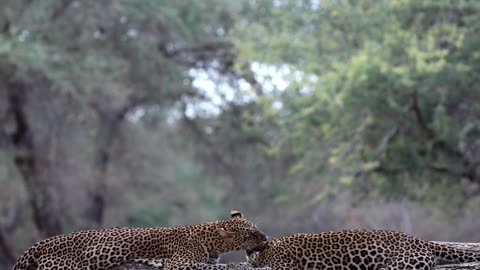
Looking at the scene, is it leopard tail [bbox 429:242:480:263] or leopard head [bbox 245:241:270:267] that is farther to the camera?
leopard head [bbox 245:241:270:267]

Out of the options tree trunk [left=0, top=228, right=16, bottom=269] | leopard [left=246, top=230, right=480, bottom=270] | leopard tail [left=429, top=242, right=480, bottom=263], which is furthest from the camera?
tree trunk [left=0, top=228, right=16, bottom=269]

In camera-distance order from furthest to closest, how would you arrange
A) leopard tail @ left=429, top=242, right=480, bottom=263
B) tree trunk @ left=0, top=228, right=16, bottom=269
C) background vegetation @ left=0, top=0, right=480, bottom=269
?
tree trunk @ left=0, top=228, right=16, bottom=269 < background vegetation @ left=0, top=0, right=480, bottom=269 < leopard tail @ left=429, top=242, right=480, bottom=263

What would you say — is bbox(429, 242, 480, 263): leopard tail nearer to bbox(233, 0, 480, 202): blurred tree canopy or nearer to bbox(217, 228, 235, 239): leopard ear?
bbox(217, 228, 235, 239): leopard ear

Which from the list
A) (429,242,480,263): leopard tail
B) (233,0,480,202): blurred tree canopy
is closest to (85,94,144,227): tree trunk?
(233,0,480,202): blurred tree canopy

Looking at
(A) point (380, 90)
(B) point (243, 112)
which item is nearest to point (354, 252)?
(A) point (380, 90)

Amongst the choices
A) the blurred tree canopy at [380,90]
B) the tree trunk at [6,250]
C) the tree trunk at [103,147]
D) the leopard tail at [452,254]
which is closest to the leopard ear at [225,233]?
the leopard tail at [452,254]

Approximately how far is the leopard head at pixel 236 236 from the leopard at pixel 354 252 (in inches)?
5.0

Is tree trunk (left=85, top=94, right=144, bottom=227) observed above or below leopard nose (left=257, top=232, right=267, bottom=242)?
above

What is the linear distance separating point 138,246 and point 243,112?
16.4m

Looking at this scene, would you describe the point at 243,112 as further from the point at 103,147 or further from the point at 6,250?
the point at 6,250

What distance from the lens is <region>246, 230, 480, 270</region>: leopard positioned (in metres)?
7.70

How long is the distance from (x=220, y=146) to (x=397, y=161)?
10808 millimetres

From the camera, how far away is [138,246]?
7875 millimetres

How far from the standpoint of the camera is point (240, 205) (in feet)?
98.0
